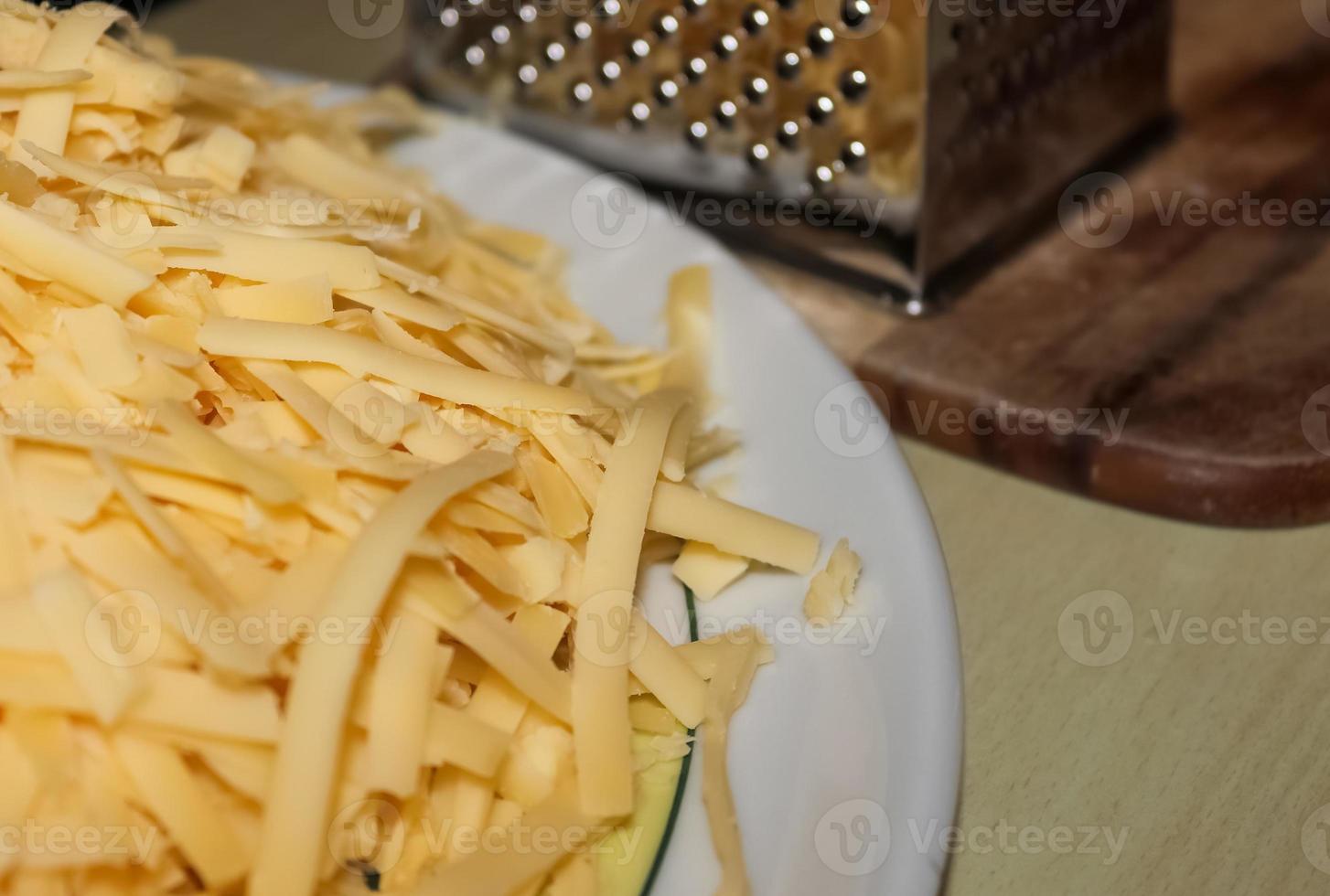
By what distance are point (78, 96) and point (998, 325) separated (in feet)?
1.95

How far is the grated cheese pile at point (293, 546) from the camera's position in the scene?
471 millimetres

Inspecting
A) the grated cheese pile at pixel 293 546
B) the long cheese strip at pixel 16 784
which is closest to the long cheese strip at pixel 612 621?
the grated cheese pile at pixel 293 546

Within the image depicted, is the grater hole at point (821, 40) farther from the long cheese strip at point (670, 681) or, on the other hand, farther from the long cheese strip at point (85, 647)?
the long cheese strip at point (85, 647)

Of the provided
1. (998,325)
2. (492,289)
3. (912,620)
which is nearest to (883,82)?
(998,325)

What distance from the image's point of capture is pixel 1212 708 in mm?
633

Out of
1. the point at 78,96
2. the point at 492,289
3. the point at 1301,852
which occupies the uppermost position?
the point at 78,96

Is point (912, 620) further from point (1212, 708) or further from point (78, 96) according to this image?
point (78, 96)

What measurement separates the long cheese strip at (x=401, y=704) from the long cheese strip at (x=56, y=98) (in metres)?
0.32

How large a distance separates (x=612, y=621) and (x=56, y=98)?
0.40m

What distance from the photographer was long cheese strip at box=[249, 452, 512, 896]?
1.51 feet

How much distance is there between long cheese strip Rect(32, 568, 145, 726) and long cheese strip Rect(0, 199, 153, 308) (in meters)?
0.15

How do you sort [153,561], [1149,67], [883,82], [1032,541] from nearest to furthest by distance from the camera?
[153,561]
[1032,541]
[883,82]
[1149,67]

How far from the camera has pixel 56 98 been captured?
0.63 meters

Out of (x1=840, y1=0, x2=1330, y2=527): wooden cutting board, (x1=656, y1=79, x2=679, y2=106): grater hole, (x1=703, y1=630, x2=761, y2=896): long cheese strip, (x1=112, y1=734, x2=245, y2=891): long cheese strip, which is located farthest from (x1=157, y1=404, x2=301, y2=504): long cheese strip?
(x1=656, y1=79, x2=679, y2=106): grater hole
